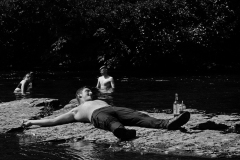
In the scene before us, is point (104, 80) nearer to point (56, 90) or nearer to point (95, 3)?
point (56, 90)

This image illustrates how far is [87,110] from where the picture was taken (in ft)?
24.8

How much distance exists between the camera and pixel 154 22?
2547 cm

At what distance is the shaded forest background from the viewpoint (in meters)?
25.1

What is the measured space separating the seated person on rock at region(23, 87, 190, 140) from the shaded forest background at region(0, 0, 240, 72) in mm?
17202

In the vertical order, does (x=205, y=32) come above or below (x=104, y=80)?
above

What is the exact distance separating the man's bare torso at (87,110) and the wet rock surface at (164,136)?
0.13 metres

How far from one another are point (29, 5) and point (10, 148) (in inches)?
928

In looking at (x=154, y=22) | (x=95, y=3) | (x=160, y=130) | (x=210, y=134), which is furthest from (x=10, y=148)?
(x=95, y=3)

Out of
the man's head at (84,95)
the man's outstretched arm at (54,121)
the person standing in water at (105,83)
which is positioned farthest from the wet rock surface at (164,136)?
the person standing in water at (105,83)

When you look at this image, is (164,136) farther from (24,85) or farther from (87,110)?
(24,85)

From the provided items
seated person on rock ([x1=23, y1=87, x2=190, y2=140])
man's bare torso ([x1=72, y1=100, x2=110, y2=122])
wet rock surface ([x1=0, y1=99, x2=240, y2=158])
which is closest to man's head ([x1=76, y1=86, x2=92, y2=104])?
seated person on rock ([x1=23, y1=87, x2=190, y2=140])

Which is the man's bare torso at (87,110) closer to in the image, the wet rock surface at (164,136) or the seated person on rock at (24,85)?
the wet rock surface at (164,136)

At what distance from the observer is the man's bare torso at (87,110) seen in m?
7.47

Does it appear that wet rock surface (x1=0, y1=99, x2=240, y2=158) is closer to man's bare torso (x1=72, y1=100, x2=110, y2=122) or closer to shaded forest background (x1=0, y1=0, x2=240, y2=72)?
man's bare torso (x1=72, y1=100, x2=110, y2=122)
